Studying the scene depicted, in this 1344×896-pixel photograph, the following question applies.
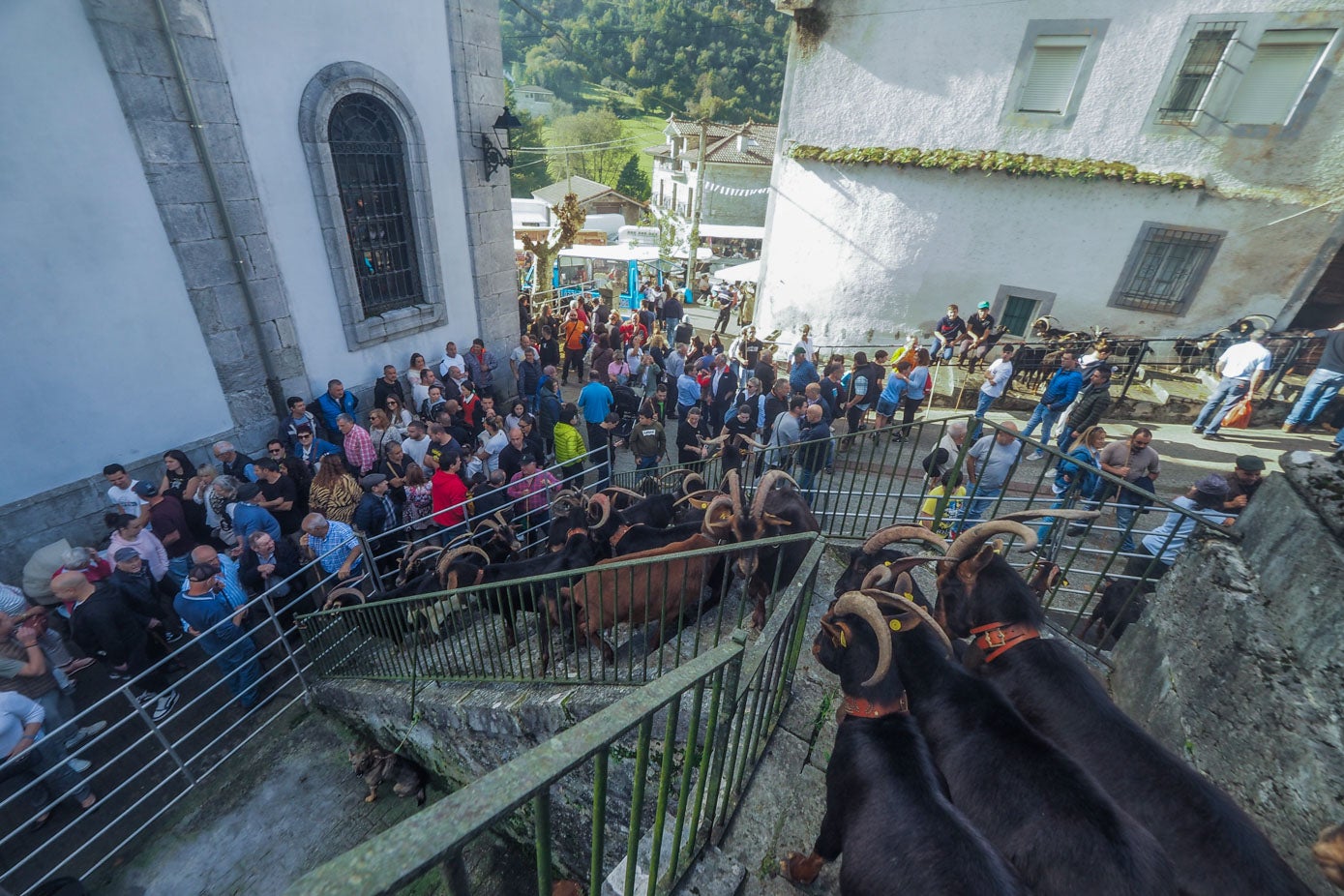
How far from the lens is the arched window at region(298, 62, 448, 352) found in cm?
855

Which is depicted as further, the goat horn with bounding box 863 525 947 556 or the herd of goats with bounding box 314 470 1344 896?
the goat horn with bounding box 863 525 947 556

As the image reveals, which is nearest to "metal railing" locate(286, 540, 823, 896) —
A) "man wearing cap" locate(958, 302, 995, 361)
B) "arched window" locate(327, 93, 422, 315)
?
"arched window" locate(327, 93, 422, 315)

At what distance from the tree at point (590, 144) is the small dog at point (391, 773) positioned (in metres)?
59.4

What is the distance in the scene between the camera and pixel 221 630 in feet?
18.3

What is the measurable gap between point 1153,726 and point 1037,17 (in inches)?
593

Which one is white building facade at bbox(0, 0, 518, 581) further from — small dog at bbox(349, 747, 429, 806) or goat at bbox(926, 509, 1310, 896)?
goat at bbox(926, 509, 1310, 896)

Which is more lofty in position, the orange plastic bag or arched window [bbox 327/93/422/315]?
arched window [bbox 327/93/422/315]

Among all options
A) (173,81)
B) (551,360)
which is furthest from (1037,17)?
(173,81)

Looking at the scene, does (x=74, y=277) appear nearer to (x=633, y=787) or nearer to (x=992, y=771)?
(x=633, y=787)

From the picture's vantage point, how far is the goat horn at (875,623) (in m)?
2.84

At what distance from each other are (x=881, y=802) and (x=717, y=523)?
276cm

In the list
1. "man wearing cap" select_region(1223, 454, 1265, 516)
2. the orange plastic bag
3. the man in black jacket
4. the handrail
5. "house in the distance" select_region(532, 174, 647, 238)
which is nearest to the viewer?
the handrail

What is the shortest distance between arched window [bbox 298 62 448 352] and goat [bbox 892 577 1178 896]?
9.90 metres

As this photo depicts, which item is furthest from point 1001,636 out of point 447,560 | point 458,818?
point 447,560
